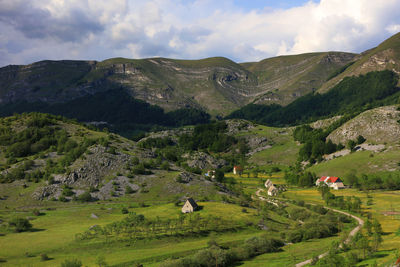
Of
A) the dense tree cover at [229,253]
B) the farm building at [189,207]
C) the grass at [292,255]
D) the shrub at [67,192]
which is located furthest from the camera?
Answer: the shrub at [67,192]

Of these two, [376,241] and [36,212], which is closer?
[376,241]

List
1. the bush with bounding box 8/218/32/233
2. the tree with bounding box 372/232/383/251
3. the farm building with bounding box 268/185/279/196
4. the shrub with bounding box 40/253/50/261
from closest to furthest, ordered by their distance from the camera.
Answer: the tree with bounding box 372/232/383/251, the shrub with bounding box 40/253/50/261, the bush with bounding box 8/218/32/233, the farm building with bounding box 268/185/279/196

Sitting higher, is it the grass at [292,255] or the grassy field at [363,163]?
the grassy field at [363,163]

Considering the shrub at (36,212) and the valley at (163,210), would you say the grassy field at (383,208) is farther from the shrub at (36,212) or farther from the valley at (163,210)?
the shrub at (36,212)

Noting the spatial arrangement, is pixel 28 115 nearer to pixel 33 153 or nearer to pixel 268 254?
pixel 33 153

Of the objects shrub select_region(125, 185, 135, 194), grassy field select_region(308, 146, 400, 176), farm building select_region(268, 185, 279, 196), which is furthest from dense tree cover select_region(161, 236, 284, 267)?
grassy field select_region(308, 146, 400, 176)

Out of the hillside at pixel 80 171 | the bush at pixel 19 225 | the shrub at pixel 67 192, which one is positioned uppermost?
the hillside at pixel 80 171

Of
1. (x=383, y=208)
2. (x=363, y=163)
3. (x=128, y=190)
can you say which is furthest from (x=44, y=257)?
(x=363, y=163)

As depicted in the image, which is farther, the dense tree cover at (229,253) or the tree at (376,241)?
the dense tree cover at (229,253)

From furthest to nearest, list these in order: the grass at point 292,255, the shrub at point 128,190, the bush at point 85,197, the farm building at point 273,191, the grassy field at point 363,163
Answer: the grassy field at point 363,163, the farm building at point 273,191, the shrub at point 128,190, the bush at point 85,197, the grass at point 292,255

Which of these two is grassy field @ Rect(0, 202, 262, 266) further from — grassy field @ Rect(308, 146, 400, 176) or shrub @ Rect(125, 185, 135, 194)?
grassy field @ Rect(308, 146, 400, 176)

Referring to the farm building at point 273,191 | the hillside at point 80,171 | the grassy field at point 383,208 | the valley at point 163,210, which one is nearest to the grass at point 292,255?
the valley at point 163,210

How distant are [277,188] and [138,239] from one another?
311ft

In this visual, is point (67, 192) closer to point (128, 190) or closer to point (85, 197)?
point (85, 197)
